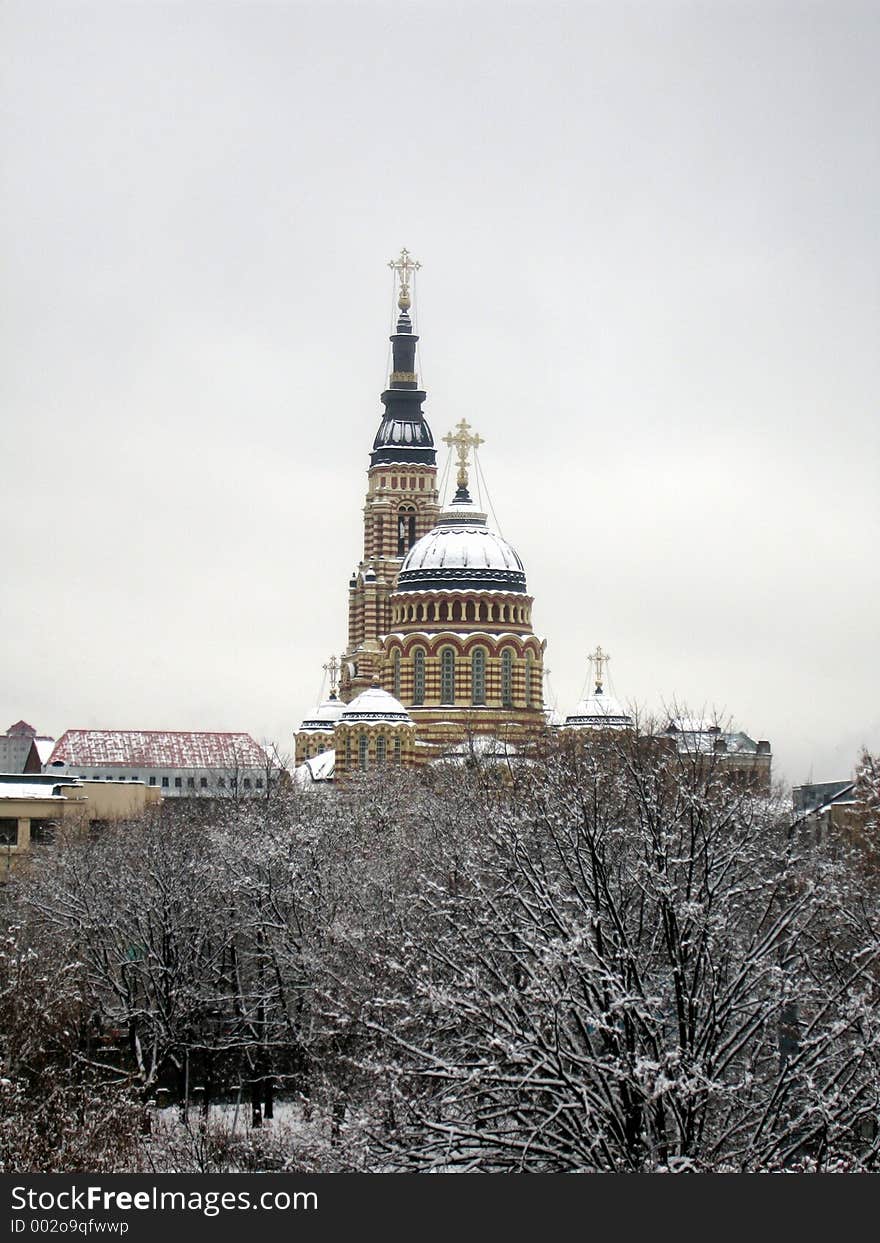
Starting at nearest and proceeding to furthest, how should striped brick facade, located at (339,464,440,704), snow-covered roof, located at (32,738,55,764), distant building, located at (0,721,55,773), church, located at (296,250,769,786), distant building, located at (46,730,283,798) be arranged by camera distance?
church, located at (296,250,769,786), striped brick facade, located at (339,464,440,704), distant building, located at (46,730,283,798), snow-covered roof, located at (32,738,55,764), distant building, located at (0,721,55,773)

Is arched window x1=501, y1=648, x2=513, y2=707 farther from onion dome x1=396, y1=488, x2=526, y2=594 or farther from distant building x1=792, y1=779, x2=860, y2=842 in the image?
distant building x1=792, y1=779, x2=860, y2=842

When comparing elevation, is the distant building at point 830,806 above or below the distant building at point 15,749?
below

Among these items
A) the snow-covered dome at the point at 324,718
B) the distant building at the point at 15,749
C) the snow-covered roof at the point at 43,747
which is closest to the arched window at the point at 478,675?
the snow-covered dome at the point at 324,718

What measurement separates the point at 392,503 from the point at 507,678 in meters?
27.1

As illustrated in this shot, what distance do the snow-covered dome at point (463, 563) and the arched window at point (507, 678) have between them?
3465 millimetres

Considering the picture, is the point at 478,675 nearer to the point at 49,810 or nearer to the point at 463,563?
the point at 463,563

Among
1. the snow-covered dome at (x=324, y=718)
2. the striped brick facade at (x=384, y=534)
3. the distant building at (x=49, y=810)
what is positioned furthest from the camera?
the striped brick facade at (x=384, y=534)

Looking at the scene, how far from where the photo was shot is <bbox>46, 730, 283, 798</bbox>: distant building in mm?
131125

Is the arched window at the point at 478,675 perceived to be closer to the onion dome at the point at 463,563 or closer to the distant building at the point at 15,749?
the onion dome at the point at 463,563

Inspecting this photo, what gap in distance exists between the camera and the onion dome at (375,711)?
93.8 m

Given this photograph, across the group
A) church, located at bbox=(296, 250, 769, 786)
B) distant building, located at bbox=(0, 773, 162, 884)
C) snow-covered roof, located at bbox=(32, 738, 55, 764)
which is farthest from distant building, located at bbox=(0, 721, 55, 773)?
distant building, located at bbox=(0, 773, 162, 884)

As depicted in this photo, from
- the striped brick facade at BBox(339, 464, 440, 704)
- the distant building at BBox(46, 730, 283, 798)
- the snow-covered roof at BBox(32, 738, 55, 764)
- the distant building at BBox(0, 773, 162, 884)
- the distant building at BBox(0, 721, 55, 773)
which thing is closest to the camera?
the distant building at BBox(0, 773, 162, 884)

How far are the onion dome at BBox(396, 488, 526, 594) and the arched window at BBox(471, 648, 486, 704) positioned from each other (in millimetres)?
3314

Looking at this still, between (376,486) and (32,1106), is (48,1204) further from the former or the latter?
(376,486)
